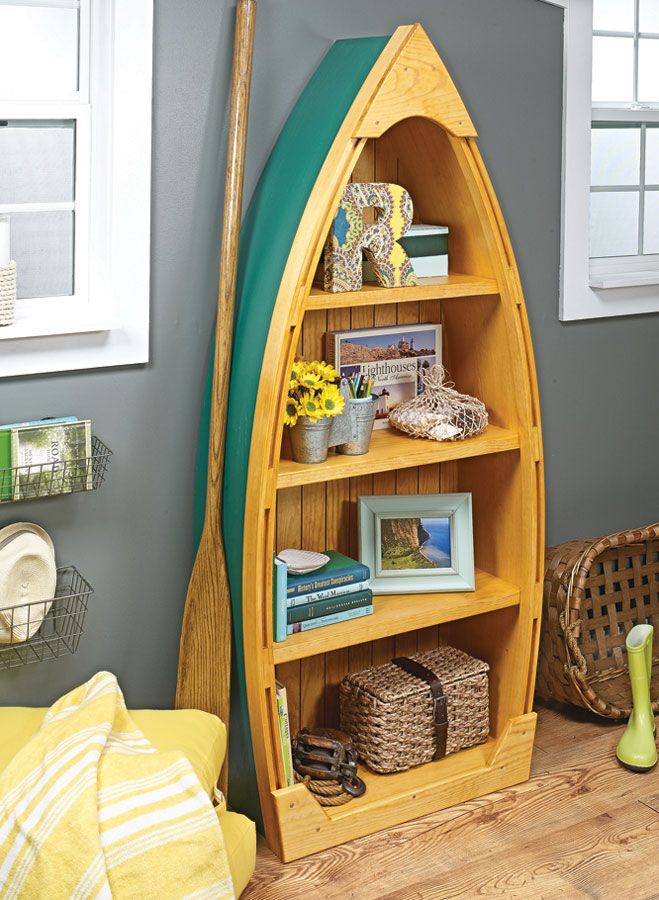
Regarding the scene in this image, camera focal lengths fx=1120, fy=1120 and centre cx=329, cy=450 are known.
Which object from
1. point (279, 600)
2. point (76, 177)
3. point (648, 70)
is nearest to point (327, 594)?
point (279, 600)

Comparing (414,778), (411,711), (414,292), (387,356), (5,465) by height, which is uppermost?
(414,292)

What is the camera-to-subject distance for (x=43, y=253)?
245 centimetres

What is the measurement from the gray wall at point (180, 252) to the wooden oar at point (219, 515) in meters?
0.10

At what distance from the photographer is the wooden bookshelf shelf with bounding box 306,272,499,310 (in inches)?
95.6

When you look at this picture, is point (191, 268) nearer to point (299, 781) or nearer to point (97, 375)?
point (97, 375)

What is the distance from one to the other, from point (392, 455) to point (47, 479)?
0.78 m

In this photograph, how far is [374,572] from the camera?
2.80m

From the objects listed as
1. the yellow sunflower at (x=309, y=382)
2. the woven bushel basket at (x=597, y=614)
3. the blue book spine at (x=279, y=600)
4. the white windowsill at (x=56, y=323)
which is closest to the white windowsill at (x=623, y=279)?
the woven bushel basket at (x=597, y=614)

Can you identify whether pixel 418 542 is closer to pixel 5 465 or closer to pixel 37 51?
pixel 5 465

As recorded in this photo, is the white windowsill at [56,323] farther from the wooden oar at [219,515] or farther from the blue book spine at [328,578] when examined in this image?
the blue book spine at [328,578]

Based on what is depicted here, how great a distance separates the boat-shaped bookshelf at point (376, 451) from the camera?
2.38 meters

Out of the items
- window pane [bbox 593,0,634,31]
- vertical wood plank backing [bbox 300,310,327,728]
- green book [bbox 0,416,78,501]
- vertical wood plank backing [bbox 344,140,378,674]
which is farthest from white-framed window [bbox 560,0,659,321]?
green book [bbox 0,416,78,501]

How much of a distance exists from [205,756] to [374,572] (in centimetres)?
69

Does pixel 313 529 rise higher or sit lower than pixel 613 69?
lower
